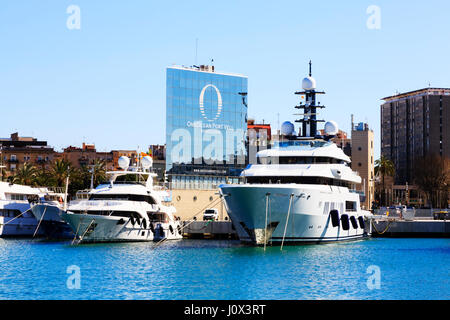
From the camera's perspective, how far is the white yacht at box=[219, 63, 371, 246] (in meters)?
48.9

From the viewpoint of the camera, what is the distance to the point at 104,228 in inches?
2223

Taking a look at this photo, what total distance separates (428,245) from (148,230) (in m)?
25.1

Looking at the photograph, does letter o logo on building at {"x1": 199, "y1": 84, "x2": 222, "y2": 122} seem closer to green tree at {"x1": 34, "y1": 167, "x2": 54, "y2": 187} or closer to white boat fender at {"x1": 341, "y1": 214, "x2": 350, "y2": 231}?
green tree at {"x1": 34, "y1": 167, "x2": 54, "y2": 187}

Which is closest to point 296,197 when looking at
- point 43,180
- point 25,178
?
point 43,180

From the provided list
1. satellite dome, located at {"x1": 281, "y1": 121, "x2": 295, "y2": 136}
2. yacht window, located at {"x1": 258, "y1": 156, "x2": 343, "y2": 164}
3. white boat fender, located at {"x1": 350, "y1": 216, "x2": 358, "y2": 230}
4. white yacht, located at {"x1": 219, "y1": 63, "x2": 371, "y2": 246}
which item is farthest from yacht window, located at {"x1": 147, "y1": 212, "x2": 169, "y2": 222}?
white boat fender, located at {"x1": 350, "y1": 216, "x2": 358, "y2": 230}

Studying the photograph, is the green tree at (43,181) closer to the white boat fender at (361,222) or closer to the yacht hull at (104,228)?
the yacht hull at (104,228)

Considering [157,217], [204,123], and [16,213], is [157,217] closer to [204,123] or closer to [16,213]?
[16,213]

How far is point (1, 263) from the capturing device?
41938mm

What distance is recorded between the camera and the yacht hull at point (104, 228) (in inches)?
Answer: 2194

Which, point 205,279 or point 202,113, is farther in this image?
point 202,113

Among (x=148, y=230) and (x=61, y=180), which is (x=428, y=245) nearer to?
(x=148, y=230)

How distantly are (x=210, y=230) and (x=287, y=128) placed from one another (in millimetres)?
13944

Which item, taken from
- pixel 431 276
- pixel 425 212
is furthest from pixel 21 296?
pixel 425 212

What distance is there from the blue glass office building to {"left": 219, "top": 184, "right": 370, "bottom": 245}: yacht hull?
36625 millimetres
